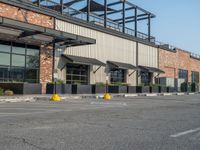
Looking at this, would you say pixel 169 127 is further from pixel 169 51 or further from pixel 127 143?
pixel 169 51

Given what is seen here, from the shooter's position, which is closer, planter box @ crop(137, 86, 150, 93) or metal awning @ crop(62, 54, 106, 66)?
metal awning @ crop(62, 54, 106, 66)

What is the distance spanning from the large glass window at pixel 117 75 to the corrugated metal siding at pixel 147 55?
4114mm

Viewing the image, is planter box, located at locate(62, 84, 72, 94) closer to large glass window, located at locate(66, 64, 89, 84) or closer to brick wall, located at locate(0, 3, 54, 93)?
brick wall, located at locate(0, 3, 54, 93)

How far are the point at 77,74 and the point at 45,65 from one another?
5.09m

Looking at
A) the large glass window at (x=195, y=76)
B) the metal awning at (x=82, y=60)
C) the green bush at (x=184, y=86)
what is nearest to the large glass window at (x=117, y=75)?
the metal awning at (x=82, y=60)

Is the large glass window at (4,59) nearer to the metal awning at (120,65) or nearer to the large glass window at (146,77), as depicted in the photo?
the metal awning at (120,65)

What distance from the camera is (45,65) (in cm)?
2928

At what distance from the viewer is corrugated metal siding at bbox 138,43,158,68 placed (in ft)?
145

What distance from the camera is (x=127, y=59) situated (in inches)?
1617

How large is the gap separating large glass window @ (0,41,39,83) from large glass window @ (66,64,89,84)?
446cm

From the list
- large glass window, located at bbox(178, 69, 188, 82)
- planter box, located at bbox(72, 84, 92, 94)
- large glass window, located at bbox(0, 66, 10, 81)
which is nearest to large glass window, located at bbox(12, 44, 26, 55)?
large glass window, located at bbox(0, 66, 10, 81)

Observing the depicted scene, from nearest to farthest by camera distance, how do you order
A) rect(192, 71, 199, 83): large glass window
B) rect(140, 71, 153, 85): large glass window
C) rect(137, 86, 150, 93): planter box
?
rect(137, 86, 150, 93): planter box < rect(140, 71, 153, 85): large glass window < rect(192, 71, 199, 83): large glass window

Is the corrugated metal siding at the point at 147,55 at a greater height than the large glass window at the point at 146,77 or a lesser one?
greater

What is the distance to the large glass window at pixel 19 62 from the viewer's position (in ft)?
85.6
